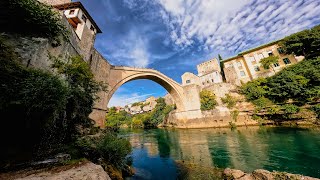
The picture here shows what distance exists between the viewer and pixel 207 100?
2189 cm

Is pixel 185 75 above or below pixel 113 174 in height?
above

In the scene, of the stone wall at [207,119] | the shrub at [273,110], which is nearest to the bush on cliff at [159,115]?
the stone wall at [207,119]

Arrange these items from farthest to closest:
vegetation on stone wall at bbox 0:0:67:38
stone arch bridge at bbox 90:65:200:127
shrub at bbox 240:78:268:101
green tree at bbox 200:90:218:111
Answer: green tree at bbox 200:90:218:111 → shrub at bbox 240:78:268:101 → stone arch bridge at bbox 90:65:200:127 → vegetation on stone wall at bbox 0:0:67:38

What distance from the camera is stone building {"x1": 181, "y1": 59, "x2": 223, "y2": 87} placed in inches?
1102

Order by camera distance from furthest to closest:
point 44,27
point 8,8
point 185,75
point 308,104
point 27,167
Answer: point 185,75, point 308,104, point 44,27, point 8,8, point 27,167

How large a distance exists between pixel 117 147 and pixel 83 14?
37.9 ft

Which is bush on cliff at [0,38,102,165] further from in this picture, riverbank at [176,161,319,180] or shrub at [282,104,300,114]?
shrub at [282,104,300,114]

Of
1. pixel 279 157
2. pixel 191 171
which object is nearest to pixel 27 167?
pixel 191 171

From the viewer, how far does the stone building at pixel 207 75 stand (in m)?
28.0

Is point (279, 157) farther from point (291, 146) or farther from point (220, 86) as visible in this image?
point (220, 86)

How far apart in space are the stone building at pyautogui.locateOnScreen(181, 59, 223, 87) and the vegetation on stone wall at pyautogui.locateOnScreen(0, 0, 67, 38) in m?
24.4

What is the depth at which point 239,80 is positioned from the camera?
23938mm

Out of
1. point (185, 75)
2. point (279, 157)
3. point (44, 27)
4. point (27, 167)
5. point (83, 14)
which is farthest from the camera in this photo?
point (185, 75)

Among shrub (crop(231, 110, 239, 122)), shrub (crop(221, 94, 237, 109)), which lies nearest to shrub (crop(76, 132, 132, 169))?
shrub (crop(231, 110, 239, 122))
